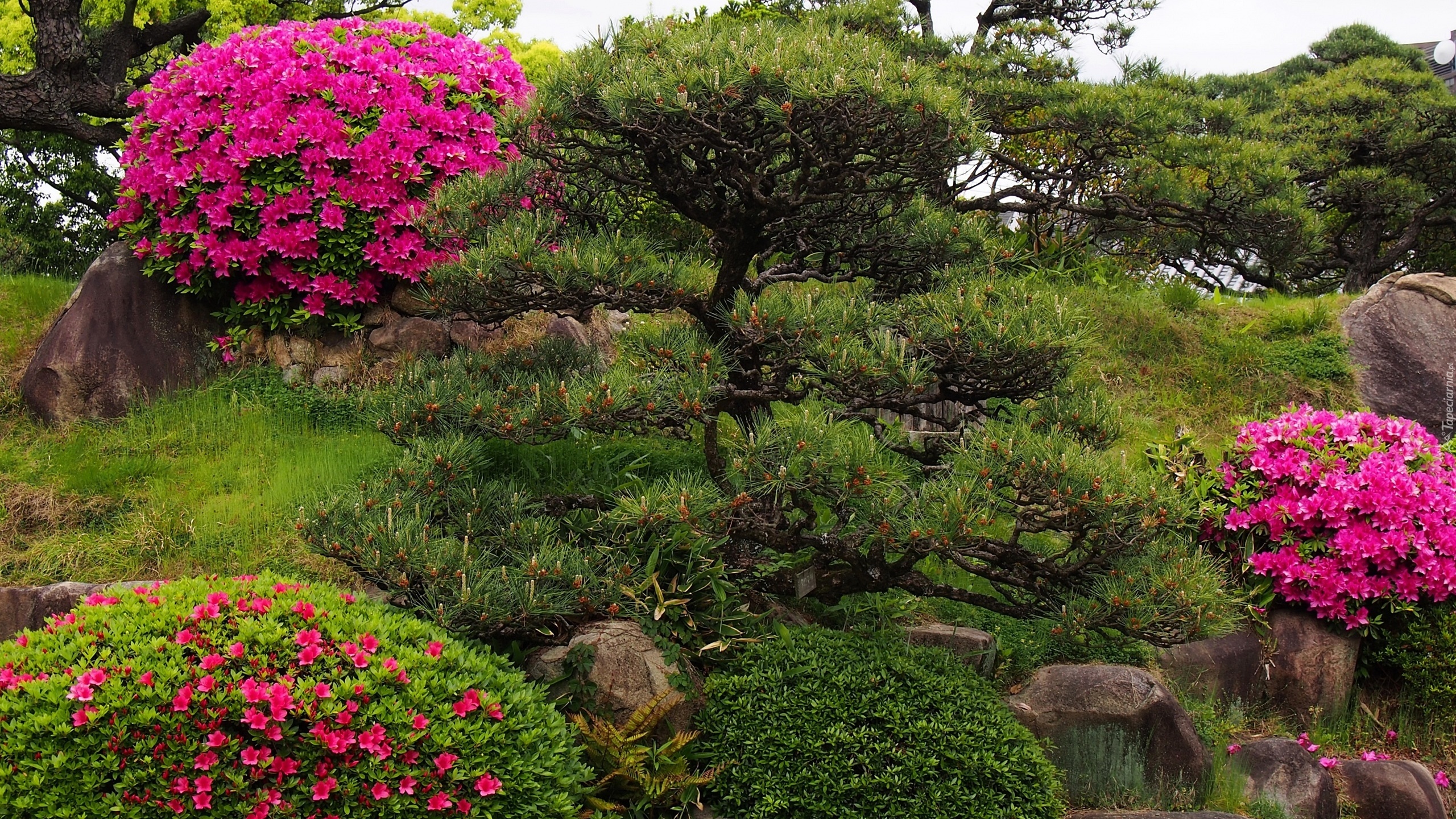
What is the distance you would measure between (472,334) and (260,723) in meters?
4.39

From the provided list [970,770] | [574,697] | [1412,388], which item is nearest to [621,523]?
[574,697]

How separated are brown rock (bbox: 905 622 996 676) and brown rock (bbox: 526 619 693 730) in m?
1.40

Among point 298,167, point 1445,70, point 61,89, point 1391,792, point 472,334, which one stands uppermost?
point 1445,70

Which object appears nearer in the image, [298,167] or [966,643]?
[966,643]

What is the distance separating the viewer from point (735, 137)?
4.62 metres

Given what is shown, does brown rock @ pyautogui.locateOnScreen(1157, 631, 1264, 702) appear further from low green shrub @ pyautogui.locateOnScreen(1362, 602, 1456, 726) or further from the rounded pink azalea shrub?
low green shrub @ pyautogui.locateOnScreen(1362, 602, 1456, 726)

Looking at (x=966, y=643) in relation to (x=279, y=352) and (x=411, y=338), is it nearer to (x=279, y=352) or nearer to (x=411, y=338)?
(x=411, y=338)

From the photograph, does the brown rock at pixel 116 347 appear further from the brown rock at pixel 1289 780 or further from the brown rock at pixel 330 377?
the brown rock at pixel 1289 780

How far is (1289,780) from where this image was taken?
514cm

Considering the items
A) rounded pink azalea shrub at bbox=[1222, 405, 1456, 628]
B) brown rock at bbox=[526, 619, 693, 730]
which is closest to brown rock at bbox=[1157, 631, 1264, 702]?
rounded pink azalea shrub at bbox=[1222, 405, 1456, 628]

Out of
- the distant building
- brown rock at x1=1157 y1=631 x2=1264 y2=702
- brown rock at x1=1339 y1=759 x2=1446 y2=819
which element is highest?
the distant building

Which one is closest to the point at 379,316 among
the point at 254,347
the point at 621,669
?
the point at 254,347

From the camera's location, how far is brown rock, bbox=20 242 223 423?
710 centimetres

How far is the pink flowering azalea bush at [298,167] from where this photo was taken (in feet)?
23.1
